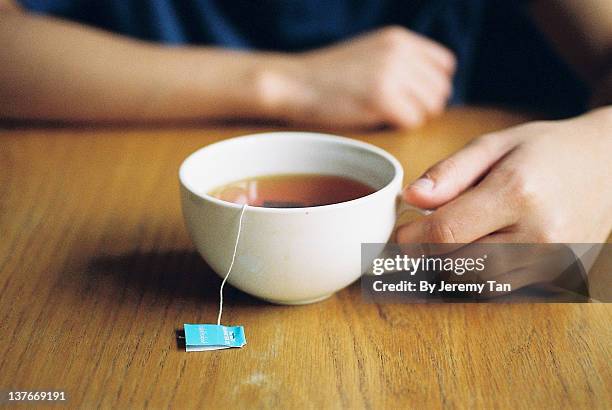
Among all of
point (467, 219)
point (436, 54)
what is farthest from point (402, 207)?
point (436, 54)

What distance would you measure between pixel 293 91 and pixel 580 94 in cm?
78

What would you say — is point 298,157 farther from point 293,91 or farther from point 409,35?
point 409,35

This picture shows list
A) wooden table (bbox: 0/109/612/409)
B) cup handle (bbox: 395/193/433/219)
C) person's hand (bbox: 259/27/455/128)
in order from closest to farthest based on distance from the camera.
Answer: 1. wooden table (bbox: 0/109/612/409)
2. cup handle (bbox: 395/193/433/219)
3. person's hand (bbox: 259/27/455/128)

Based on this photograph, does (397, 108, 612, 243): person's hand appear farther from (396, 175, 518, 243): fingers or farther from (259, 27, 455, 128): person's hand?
(259, 27, 455, 128): person's hand

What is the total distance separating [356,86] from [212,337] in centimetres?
62

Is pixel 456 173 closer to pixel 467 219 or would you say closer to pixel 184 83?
pixel 467 219

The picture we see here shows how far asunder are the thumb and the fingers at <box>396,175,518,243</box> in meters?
0.01

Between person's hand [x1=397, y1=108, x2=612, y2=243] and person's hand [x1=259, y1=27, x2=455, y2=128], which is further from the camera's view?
person's hand [x1=259, y1=27, x2=455, y2=128]

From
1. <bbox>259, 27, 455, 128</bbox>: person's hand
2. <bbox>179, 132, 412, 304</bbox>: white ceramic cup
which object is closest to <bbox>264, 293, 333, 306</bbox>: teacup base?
<bbox>179, 132, 412, 304</bbox>: white ceramic cup

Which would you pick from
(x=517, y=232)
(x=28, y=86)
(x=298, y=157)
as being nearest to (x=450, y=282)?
(x=517, y=232)

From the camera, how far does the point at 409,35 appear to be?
43.2 inches

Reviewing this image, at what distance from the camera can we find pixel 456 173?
0.59 metres

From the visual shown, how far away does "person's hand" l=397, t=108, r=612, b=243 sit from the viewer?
0.58m

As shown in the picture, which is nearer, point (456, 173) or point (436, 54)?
point (456, 173)
